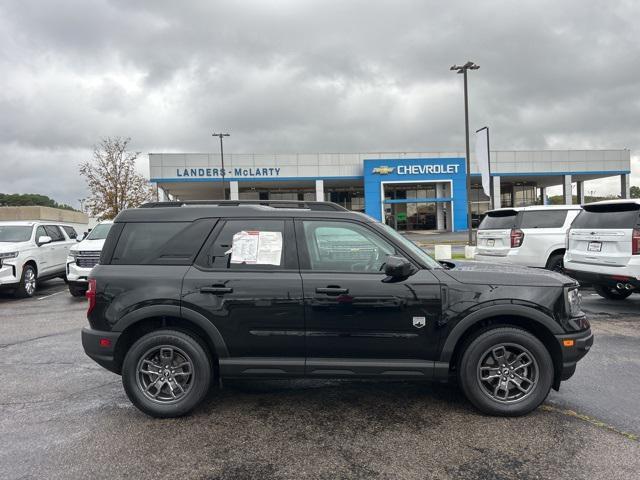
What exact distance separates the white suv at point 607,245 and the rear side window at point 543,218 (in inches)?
65.5

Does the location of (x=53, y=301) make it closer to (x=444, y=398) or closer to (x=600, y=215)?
(x=444, y=398)

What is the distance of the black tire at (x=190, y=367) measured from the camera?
12.0 feet

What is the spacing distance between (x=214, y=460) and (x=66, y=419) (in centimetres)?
158

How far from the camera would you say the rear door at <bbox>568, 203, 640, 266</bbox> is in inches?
270

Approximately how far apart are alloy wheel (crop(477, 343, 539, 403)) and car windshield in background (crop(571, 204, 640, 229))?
15.1 feet

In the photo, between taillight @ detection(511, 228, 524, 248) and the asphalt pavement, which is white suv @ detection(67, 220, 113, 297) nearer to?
the asphalt pavement

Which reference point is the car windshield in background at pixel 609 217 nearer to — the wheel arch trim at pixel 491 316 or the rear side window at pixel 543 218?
the rear side window at pixel 543 218

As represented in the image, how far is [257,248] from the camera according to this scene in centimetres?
381

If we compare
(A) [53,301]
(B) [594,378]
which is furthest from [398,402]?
(A) [53,301]

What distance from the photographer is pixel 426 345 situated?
11.8 feet

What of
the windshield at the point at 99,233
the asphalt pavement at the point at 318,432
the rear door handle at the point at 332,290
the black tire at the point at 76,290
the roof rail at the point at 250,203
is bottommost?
Result: the asphalt pavement at the point at 318,432

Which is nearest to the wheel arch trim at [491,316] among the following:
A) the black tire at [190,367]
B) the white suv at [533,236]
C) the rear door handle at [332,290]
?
the rear door handle at [332,290]

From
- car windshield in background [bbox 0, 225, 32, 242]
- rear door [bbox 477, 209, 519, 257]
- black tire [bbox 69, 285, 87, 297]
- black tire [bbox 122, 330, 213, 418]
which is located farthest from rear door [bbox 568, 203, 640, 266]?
car windshield in background [bbox 0, 225, 32, 242]

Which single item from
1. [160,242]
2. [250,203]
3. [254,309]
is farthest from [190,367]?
[250,203]
